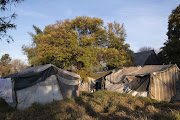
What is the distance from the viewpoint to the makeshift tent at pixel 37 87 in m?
8.71

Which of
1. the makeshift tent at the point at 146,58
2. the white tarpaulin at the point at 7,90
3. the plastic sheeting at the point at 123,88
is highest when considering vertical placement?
the makeshift tent at the point at 146,58

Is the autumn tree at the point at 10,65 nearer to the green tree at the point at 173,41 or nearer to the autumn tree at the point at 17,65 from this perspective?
the autumn tree at the point at 17,65

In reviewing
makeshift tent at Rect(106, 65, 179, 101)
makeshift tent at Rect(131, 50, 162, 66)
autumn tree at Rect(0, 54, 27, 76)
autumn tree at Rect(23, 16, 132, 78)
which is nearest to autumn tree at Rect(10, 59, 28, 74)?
autumn tree at Rect(0, 54, 27, 76)

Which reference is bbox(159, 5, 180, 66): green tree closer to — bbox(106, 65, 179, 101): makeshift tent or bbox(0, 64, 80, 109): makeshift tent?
bbox(106, 65, 179, 101): makeshift tent

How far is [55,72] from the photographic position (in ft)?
34.6

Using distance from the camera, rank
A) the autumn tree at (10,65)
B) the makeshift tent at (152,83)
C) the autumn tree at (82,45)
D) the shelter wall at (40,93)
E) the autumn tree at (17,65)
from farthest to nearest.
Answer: the autumn tree at (17,65) → the autumn tree at (10,65) → the autumn tree at (82,45) → the makeshift tent at (152,83) → the shelter wall at (40,93)

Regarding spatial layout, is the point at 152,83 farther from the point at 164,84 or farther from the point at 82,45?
the point at 82,45

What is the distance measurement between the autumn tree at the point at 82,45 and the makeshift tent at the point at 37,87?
10.9 feet

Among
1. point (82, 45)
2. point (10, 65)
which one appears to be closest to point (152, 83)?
point (82, 45)

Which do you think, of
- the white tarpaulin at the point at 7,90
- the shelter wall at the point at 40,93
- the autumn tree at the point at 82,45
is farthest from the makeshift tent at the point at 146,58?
the white tarpaulin at the point at 7,90

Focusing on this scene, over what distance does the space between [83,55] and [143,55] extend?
58.6 feet

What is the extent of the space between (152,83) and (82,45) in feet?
26.9

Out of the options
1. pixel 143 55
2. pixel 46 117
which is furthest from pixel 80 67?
pixel 143 55

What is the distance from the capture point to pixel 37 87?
9.53 meters
